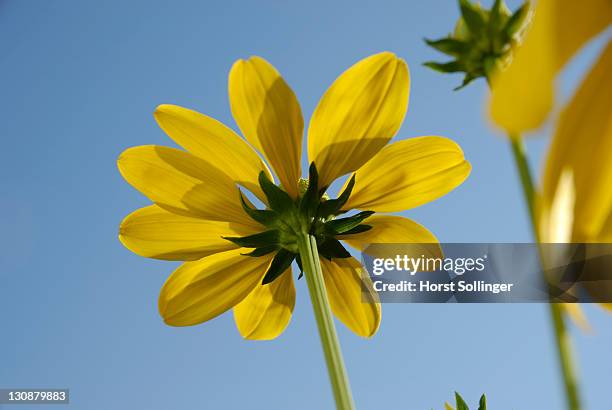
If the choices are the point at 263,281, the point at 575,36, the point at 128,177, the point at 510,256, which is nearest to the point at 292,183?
the point at 263,281

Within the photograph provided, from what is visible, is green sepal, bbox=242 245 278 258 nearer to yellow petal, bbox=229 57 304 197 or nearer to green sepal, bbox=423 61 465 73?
yellow petal, bbox=229 57 304 197

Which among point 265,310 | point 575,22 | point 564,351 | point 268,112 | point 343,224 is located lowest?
point 564,351

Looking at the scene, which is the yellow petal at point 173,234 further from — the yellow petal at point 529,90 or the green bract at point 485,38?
the yellow petal at point 529,90

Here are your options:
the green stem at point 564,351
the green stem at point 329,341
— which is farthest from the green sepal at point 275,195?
the green stem at point 564,351

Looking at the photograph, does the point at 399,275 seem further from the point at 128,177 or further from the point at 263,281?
the point at 128,177

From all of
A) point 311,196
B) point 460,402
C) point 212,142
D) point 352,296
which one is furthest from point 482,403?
point 212,142

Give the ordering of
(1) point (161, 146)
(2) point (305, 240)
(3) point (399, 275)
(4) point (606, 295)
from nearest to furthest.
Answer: (4) point (606, 295) < (3) point (399, 275) < (2) point (305, 240) < (1) point (161, 146)

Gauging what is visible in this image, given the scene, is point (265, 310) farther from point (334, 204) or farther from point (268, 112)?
point (268, 112)
